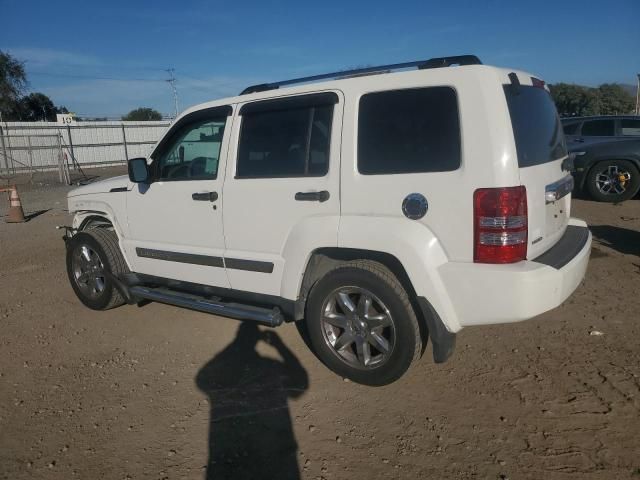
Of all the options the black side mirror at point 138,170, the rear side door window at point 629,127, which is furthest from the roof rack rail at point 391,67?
the rear side door window at point 629,127

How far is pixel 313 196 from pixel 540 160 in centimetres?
150

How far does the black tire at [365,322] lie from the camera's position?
318 centimetres

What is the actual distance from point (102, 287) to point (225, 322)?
1370mm

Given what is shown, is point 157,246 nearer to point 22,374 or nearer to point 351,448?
point 22,374

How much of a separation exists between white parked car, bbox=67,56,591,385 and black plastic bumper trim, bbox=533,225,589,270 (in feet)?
0.06

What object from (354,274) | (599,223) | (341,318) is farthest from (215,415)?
(599,223)

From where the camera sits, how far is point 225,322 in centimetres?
471

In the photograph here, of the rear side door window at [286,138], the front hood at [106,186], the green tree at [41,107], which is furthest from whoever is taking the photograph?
the green tree at [41,107]

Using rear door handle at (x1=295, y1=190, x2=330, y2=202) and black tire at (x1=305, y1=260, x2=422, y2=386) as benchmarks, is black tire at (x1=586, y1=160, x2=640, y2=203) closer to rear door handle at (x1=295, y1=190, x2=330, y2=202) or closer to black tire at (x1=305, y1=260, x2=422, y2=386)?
black tire at (x1=305, y1=260, x2=422, y2=386)

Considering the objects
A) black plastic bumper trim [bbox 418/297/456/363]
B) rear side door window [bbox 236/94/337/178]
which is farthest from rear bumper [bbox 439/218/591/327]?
rear side door window [bbox 236/94/337/178]

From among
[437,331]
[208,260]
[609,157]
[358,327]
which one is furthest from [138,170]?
[609,157]

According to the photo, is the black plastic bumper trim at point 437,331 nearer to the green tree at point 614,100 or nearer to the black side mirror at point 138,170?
the black side mirror at point 138,170

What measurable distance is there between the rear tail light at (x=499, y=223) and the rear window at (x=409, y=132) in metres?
0.28

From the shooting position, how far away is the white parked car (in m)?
2.87
